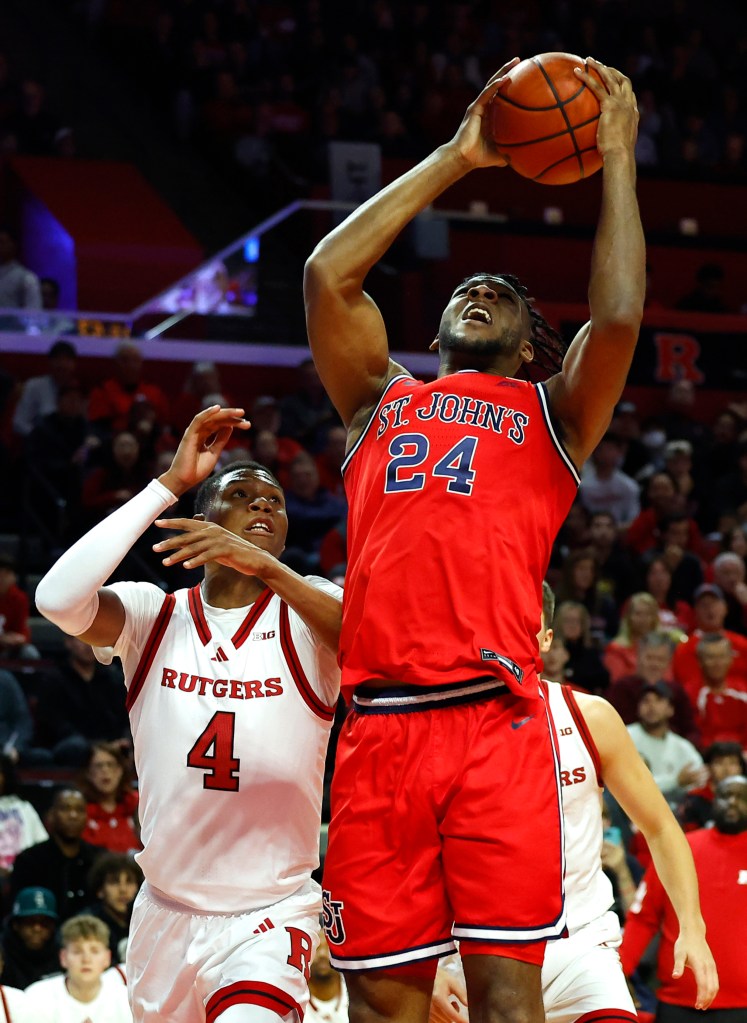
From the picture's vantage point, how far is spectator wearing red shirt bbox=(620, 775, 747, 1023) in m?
7.48

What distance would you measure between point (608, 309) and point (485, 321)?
424mm

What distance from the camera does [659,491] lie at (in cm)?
1389

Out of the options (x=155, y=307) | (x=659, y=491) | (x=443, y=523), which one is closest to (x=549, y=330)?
(x=443, y=523)

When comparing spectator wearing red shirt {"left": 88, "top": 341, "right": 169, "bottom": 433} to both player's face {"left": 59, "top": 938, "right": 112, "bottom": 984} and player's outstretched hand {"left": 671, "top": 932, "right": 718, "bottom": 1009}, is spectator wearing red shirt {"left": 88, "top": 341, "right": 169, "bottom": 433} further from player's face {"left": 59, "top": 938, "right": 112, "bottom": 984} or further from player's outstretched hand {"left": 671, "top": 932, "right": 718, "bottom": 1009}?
player's outstretched hand {"left": 671, "top": 932, "right": 718, "bottom": 1009}

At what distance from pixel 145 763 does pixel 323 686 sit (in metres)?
0.58

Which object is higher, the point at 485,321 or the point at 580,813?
the point at 485,321

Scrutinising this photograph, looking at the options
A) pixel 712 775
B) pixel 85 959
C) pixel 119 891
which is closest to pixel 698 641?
pixel 712 775

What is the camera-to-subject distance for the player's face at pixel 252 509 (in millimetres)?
4898

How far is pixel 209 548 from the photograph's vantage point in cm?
427

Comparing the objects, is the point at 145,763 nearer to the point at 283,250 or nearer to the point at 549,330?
the point at 549,330

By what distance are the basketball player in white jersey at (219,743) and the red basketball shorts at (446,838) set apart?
0.72m

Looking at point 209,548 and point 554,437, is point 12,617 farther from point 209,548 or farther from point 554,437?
point 554,437

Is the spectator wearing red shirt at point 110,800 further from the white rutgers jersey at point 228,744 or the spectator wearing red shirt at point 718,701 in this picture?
the white rutgers jersey at point 228,744

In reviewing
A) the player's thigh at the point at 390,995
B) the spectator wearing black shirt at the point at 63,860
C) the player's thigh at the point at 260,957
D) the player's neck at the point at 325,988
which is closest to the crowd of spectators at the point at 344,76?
the spectator wearing black shirt at the point at 63,860
